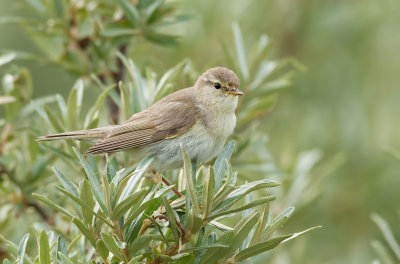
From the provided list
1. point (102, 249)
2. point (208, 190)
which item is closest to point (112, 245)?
point (102, 249)

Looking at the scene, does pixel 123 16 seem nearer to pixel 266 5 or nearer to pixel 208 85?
pixel 208 85

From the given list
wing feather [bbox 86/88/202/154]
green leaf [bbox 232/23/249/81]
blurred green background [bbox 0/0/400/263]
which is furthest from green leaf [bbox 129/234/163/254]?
blurred green background [bbox 0/0/400/263]

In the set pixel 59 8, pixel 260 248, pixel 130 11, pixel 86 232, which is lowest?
pixel 260 248

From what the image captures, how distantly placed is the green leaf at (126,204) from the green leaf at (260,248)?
416 mm

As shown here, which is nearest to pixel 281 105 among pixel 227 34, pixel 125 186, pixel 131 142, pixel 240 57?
pixel 227 34

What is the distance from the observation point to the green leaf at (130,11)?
323 cm

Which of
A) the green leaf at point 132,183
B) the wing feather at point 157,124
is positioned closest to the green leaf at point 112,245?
the green leaf at point 132,183

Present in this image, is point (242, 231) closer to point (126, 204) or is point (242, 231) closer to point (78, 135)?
point (126, 204)

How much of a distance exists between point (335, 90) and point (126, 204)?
10.9 ft

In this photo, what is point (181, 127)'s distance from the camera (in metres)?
3.26

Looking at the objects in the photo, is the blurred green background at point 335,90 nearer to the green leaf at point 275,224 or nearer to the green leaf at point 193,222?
the green leaf at point 275,224

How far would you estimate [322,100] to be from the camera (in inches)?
194

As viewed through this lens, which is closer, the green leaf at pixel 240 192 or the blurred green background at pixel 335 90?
the green leaf at pixel 240 192

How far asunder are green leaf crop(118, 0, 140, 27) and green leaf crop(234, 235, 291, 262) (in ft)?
5.43
